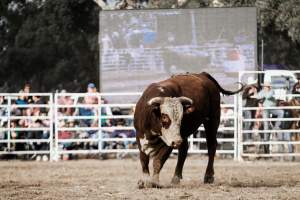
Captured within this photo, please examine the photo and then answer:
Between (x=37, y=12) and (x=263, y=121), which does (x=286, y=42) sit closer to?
(x=37, y=12)

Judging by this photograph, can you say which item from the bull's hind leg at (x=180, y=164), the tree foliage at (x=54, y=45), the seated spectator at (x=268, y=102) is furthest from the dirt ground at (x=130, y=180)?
the tree foliage at (x=54, y=45)

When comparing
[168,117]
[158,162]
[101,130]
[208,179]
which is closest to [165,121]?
[168,117]

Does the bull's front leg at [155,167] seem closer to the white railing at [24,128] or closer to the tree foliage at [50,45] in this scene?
the white railing at [24,128]

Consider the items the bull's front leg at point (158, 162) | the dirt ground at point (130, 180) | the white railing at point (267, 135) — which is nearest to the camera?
the dirt ground at point (130, 180)

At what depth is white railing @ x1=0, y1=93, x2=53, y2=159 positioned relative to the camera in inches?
689

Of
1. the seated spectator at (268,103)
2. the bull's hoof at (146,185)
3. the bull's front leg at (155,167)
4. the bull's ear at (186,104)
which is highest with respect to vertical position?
the bull's ear at (186,104)

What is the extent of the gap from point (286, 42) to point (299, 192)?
92.2 ft

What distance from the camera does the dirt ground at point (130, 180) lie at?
914 centimetres

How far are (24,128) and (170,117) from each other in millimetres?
8671

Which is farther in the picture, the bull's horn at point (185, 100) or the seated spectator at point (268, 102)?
the seated spectator at point (268, 102)

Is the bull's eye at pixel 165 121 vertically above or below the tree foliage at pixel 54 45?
below

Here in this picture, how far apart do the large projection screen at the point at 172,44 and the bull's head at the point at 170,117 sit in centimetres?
1021

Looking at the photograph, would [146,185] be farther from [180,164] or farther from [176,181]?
[180,164]

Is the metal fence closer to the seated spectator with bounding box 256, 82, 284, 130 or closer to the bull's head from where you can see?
the seated spectator with bounding box 256, 82, 284, 130
